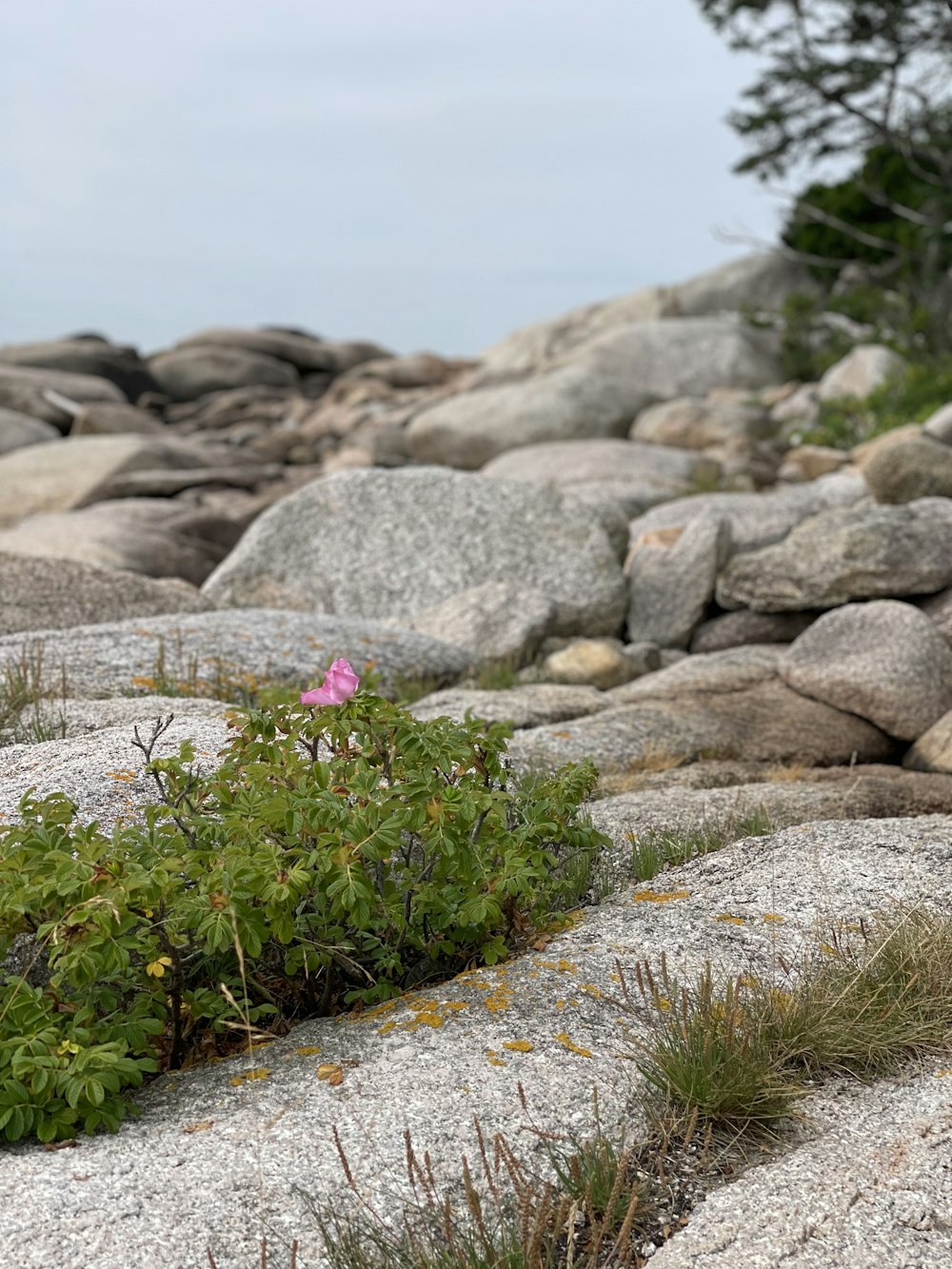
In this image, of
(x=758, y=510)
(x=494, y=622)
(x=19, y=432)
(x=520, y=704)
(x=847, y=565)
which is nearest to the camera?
(x=520, y=704)

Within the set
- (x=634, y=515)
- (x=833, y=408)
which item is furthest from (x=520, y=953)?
(x=833, y=408)

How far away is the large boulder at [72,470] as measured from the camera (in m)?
17.5

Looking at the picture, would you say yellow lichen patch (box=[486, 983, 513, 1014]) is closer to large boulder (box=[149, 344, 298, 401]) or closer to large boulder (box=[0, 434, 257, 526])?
large boulder (box=[0, 434, 257, 526])

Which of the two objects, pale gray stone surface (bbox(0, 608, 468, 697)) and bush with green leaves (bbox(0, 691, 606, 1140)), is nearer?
bush with green leaves (bbox(0, 691, 606, 1140))

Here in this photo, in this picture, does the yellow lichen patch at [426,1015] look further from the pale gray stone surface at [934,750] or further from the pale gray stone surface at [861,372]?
the pale gray stone surface at [861,372]

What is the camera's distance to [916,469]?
10.6 metres

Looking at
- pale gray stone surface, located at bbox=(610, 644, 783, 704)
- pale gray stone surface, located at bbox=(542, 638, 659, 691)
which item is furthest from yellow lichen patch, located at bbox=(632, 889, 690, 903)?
pale gray stone surface, located at bbox=(542, 638, 659, 691)

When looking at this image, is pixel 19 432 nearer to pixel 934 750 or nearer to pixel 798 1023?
pixel 934 750

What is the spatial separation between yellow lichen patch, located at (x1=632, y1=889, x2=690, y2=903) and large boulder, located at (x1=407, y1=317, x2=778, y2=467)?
14.7 meters

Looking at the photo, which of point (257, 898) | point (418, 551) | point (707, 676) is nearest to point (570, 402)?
point (418, 551)

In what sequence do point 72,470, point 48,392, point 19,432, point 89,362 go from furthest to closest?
point 89,362 < point 48,392 < point 19,432 < point 72,470

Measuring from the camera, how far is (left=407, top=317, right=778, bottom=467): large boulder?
18.5m

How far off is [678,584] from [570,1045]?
6728 millimetres

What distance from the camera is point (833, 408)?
17.7 metres
